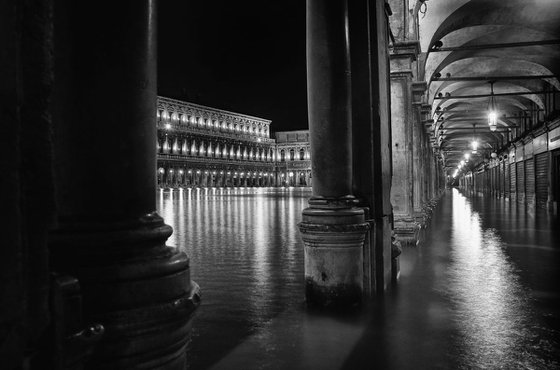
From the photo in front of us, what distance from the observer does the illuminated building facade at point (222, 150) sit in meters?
87.2

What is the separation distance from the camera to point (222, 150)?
102 m

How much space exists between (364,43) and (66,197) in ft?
16.6

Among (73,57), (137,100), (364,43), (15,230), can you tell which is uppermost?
(364,43)

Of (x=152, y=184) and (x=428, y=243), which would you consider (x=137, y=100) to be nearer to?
(x=152, y=184)

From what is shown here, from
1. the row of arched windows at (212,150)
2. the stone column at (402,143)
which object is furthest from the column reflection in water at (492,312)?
the row of arched windows at (212,150)

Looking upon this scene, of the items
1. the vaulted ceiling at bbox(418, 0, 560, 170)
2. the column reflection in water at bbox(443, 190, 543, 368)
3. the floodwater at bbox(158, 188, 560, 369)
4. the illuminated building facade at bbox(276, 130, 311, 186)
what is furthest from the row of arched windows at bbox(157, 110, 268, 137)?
the column reflection in water at bbox(443, 190, 543, 368)

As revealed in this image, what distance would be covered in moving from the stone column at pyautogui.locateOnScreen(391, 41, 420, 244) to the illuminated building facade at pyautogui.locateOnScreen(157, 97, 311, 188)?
71.7m

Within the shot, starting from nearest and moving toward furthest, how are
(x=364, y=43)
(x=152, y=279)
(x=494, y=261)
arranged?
1. (x=152, y=279)
2. (x=364, y=43)
3. (x=494, y=261)

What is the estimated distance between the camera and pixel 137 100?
7.10 feet

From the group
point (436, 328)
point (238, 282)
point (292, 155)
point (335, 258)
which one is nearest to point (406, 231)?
point (238, 282)

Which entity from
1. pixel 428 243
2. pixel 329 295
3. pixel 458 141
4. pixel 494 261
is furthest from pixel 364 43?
pixel 458 141

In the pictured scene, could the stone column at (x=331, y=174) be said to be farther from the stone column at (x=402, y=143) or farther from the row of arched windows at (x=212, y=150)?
the row of arched windows at (x=212, y=150)

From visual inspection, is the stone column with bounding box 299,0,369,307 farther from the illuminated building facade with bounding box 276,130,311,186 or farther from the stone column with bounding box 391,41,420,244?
the illuminated building facade with bounding box 276,130,311,186

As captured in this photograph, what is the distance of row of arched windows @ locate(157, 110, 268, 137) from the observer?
88.7m
